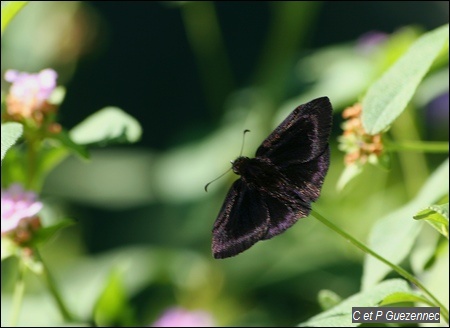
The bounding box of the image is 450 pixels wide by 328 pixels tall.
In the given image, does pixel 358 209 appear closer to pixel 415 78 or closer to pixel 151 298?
pixel 151 298

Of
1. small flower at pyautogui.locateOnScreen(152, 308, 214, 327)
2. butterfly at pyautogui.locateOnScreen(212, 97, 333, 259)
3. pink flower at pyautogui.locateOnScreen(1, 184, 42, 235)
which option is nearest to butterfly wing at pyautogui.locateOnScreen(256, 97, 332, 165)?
butterfly at pyautogui.locateOnScreen(212, 97, 333, 259)

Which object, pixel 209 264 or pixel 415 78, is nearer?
pixel 415 78

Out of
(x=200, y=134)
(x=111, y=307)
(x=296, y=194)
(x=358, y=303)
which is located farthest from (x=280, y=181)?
(x=200, y=134)

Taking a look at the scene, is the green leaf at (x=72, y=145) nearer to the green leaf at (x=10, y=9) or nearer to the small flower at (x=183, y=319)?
the green leaf at (x=10, y=9)

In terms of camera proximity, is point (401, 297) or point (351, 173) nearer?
point (401, 297)

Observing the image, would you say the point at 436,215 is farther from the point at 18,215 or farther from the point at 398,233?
the point at 18,215

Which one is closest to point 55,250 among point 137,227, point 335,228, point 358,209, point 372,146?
point 137,227
